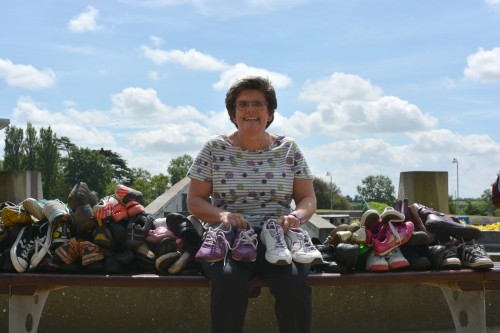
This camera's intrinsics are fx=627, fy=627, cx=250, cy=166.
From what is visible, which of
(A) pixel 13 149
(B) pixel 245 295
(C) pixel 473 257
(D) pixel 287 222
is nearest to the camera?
(B) pixel 245 295

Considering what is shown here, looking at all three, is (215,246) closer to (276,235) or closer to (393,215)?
(276,235)

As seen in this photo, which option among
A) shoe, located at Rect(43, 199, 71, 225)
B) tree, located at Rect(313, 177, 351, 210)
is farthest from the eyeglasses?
tree, located at Rect(313, 177, 351, 210)

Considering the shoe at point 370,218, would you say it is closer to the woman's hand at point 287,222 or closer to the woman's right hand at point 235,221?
the woman's hand at point 287,222

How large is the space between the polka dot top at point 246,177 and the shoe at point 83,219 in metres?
0.69

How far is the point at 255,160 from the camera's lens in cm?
412

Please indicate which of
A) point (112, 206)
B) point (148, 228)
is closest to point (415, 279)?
point (148, 228)

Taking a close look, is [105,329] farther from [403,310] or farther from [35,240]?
[403,310]

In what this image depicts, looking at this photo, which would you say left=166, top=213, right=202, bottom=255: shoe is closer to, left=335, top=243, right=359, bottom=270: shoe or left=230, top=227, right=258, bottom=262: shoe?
left=230, top=227, right=258, bottom=262: shoe

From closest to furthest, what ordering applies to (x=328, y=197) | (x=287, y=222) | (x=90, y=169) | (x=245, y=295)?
(x=245, y=295) < (x=287, y=222) < (x=328, y=197) < (x=90, y=169)

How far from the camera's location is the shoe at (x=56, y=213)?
13.1ft

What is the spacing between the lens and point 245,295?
132 inches

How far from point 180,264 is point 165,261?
92 millimetres

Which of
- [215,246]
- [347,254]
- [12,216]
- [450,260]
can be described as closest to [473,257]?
[450,260]

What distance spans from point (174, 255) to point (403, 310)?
2743 millimetres
